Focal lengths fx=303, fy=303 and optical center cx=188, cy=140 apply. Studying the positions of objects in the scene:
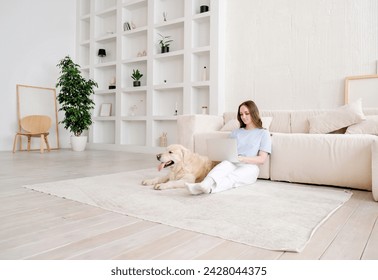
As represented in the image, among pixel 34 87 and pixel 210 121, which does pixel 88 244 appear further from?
pixel 34 87

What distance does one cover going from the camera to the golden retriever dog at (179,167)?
2.22 meters

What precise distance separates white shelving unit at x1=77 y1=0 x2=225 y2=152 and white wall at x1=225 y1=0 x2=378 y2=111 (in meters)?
0.31

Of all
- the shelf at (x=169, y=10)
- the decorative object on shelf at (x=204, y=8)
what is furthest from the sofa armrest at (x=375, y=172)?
the shelf at (x=169, y=10)

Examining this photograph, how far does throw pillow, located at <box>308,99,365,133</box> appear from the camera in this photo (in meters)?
2.86

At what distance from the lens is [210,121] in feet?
12.1

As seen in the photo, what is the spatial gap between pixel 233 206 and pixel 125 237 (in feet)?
2.35

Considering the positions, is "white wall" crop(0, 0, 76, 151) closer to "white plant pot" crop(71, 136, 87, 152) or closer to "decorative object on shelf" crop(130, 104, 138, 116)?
"white plant pot" crop(71, 136, 87, 152)

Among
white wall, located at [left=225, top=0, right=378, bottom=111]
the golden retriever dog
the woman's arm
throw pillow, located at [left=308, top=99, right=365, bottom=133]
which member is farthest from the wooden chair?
throw pillow, located at [left=308, top=99, right=365, bottom=133]

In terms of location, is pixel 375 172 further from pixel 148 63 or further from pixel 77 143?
pixel 77 143

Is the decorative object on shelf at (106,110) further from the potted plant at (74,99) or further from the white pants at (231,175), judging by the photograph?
the white pants at (231,175)

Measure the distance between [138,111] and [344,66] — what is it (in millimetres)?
3734

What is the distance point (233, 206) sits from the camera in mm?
1775

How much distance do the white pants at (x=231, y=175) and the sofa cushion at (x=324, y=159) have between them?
278 mm

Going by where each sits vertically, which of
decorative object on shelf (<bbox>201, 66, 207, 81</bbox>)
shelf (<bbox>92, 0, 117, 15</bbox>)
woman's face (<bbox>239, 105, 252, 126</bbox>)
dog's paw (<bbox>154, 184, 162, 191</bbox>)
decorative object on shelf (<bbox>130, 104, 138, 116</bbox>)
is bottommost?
dog's paw (<bbox>154, 184, 162, 191</bbox>)
